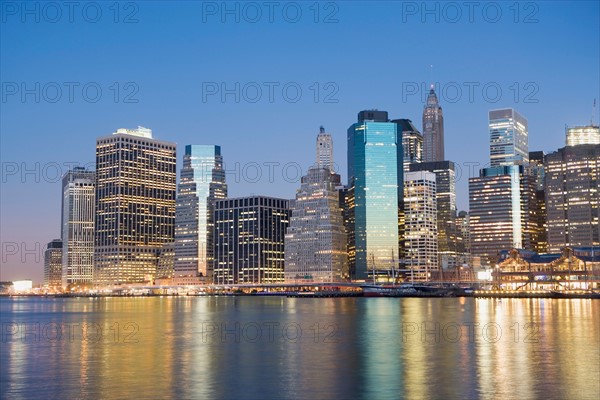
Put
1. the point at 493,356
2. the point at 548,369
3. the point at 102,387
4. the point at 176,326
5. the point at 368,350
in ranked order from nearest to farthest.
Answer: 1. the point at 102,387
2. the point at 548,369
3. the point at 493,356
4. the point at 368,350
5. the point at 176,326

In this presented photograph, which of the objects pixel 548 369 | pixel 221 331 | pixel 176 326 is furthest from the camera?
pixel 176 326

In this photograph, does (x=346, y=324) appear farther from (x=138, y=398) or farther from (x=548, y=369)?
(x=138, y=398)

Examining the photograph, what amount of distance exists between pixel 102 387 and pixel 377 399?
16611 mm

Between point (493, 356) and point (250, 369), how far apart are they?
63.9 feet

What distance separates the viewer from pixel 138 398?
4147 centimetres

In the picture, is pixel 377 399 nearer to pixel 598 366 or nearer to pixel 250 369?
pixel 250 369

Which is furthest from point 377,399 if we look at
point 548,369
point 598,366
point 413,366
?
point 598,366

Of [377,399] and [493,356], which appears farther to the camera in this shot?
[493,356]

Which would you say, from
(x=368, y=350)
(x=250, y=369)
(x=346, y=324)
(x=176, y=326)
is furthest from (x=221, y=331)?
(x=250, y=369)

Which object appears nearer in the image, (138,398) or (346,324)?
(138,398)

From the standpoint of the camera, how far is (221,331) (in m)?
85.6

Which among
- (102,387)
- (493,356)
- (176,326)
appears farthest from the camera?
(176,326)

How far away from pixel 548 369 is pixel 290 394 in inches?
771

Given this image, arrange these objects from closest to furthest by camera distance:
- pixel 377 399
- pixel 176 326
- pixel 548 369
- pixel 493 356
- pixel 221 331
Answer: pixel 377 399 → pixel 548 369 → pixel 493 356 → pixel 221 331 → pixel 176 326
